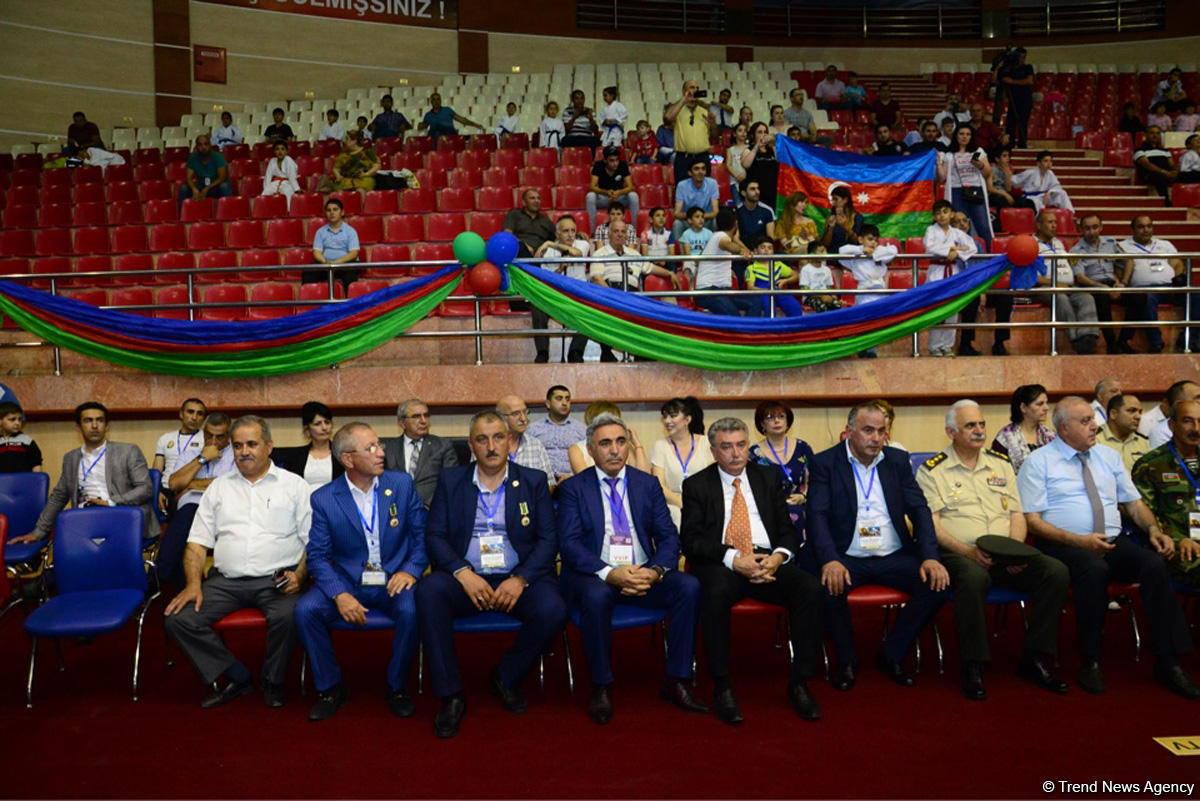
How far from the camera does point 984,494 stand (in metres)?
5.12

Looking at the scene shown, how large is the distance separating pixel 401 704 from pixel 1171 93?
16.2 meters

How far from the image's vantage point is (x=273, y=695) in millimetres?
4582

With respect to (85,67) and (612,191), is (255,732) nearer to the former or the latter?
(612,191)

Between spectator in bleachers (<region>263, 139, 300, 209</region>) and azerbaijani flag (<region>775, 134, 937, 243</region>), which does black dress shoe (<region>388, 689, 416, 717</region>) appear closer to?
azerbaijani flag (<region>775, 134, 937, 243</region>)

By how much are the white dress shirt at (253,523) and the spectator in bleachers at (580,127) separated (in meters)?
8.82

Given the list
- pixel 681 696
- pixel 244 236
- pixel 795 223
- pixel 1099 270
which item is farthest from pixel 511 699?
pixel 244 236

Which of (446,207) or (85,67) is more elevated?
(85,67)

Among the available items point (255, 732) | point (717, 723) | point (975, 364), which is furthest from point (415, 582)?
point (975, 364)

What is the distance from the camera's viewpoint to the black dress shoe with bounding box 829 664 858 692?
15.1 ft

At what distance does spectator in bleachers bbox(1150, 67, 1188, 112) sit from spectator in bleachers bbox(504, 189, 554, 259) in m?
11.2

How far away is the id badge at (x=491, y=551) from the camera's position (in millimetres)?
4703

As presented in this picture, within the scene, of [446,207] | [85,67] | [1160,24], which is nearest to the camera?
[446,207]

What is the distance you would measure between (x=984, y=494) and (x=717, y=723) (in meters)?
1.92

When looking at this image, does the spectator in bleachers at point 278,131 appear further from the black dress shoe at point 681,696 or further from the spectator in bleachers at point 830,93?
the black dress shoe at point 681,696
